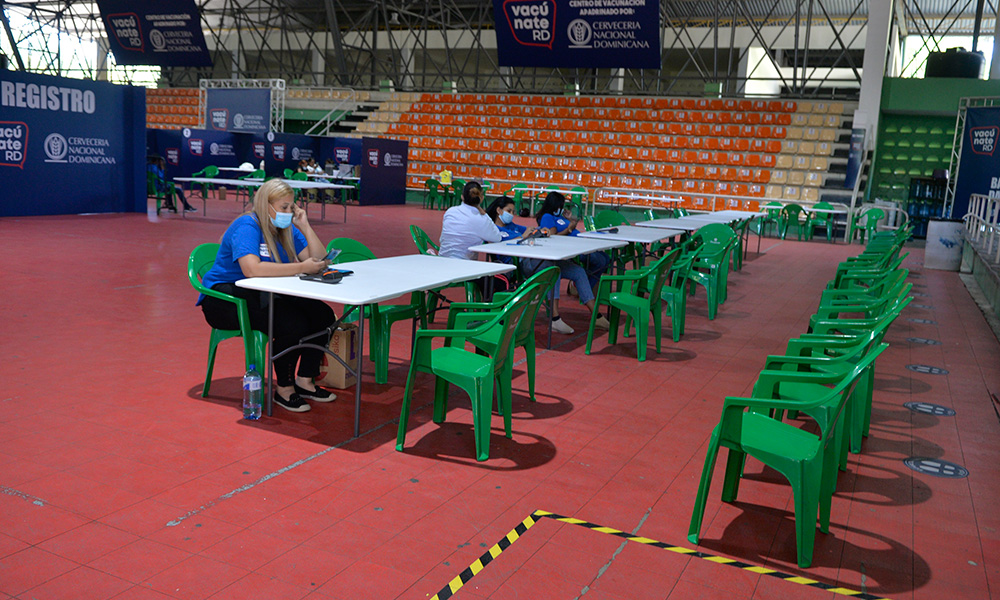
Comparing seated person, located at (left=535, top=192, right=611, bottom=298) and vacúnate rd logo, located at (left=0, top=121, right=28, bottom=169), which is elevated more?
vacúnate rd logo, located at (left=0, top=121, right=28, bottom=169)

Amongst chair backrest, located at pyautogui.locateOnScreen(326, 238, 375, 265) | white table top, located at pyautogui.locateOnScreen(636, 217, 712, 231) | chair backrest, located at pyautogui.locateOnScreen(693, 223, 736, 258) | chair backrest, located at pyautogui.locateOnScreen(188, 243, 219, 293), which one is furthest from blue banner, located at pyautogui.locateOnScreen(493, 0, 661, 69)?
chair backrest, located at pyautogui.locateOnScreen(188, 243, 219, 293)

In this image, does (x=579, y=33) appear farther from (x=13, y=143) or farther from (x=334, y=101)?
(x=334, y=101)

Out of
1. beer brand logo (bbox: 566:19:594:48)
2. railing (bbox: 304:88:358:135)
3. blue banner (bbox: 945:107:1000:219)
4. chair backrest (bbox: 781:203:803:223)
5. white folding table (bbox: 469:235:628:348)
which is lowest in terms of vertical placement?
white folding table (bbox: 469:235:628:348)

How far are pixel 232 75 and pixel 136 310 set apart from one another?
2793 centimetres

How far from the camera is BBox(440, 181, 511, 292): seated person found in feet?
19.2

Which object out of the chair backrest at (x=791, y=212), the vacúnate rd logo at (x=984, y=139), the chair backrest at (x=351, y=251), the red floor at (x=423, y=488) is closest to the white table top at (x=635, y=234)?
the red floor at (x=423, y=488)

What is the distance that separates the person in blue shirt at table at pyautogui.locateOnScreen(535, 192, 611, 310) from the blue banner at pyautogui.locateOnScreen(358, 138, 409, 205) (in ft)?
39.8

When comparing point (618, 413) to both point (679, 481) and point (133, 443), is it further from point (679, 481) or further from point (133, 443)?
point (133, 443)

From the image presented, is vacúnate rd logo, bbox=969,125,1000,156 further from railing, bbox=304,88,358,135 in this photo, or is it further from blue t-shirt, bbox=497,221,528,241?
railing, bbox=304,88,358,135

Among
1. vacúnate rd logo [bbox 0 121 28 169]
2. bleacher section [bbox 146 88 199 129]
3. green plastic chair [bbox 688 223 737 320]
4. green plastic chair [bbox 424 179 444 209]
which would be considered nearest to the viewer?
green plastic chair [bbox 688 223 737 320]

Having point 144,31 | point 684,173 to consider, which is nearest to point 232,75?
point 144,31

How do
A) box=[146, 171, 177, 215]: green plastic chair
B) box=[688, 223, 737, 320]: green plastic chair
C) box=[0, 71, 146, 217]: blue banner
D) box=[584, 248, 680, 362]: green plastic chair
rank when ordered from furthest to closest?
box=[146, 171, 177, 215]: green plastic chair, box=[0, 71, 146, 217]: blue banner, box=[688, 223, 737, 320]: green plastic chair, box=[584, 248, 680, 362]: green plastic chair

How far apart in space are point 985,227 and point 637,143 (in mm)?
10716

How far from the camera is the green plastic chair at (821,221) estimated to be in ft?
50.9
